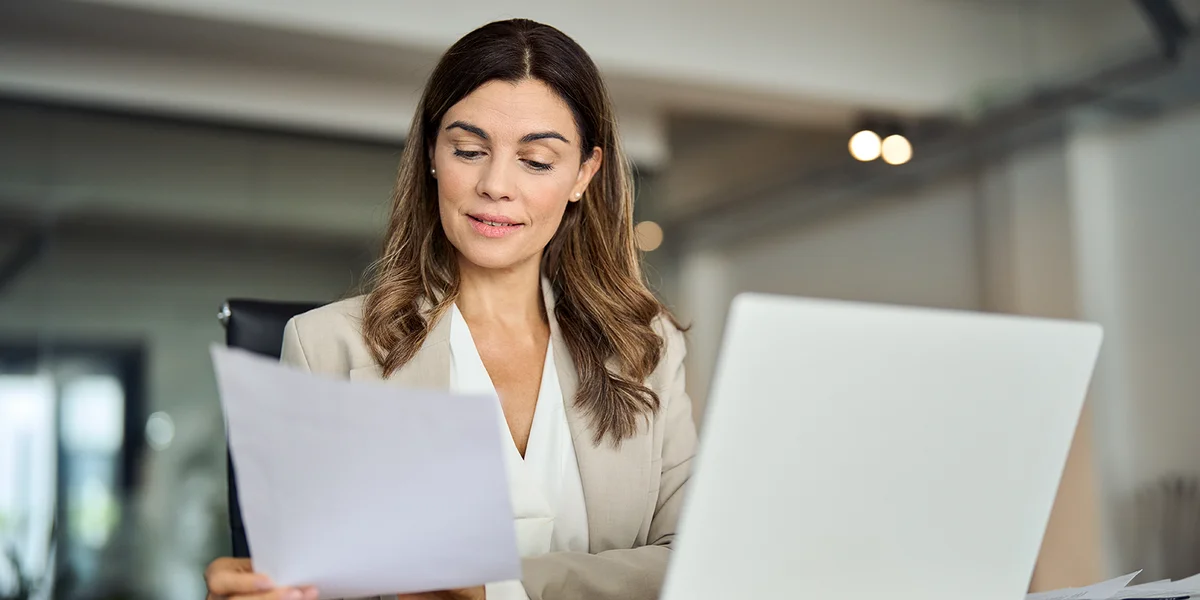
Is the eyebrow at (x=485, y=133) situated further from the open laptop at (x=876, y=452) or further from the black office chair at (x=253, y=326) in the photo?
the open laptop at (x=876, y=452)

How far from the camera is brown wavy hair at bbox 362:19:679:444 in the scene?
1.61 m

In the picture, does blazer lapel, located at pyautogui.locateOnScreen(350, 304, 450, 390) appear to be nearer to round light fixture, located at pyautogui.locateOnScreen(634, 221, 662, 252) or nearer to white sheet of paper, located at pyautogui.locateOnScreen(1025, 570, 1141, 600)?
white sheet of paper, located at pyautogui.locateOnScreen(1025, 570, 1141, 600)

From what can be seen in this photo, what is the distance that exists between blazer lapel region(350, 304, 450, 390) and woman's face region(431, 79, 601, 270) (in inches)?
6.1

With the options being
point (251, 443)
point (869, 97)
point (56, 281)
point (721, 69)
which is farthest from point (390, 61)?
point (251, 443)

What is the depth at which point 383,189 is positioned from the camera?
15.9ft

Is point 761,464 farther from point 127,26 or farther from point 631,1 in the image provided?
point 127,26

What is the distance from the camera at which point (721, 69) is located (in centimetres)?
421

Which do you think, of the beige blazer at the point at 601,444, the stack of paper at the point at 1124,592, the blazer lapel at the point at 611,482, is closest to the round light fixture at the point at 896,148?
the beige blazer at the point at 601,444

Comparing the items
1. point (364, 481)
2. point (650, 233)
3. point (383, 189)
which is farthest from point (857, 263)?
point (364, 481)

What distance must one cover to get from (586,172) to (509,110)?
0.23 metres

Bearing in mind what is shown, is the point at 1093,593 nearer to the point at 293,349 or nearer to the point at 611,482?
the point at 611,482

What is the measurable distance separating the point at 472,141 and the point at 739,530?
0.90 metres

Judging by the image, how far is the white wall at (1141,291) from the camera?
3.72 m

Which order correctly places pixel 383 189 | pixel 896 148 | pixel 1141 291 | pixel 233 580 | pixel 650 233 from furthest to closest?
pixel 650 233 → pixel 383 189 → pixel 896 148 → pixel 1141 291 → pixel 233 580
